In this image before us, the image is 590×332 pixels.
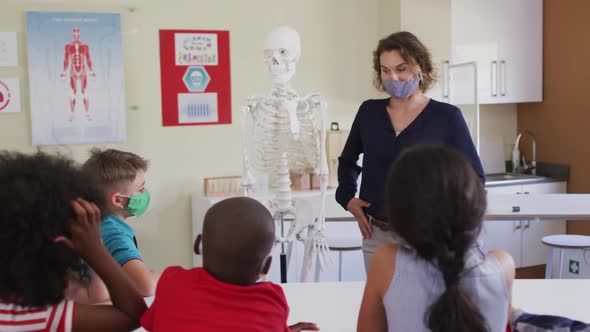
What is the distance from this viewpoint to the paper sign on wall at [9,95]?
12.7ft

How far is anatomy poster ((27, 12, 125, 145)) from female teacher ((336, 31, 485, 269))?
2145 mm

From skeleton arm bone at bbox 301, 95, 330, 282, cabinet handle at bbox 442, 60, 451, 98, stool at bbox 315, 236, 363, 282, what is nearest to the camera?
skeleton arm bone at bbox 301, 95, 330, 282

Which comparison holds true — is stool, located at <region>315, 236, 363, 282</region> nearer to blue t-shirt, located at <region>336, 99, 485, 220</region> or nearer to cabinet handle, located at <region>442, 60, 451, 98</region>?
blue t-shirt, located at <region>336, 99, 485, 220</region>

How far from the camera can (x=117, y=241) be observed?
171 cm

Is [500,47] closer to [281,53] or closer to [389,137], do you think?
[281,53]

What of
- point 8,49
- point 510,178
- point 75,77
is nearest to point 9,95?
point 8,49

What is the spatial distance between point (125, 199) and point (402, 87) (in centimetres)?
102

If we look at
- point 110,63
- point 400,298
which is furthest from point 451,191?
point 110,63

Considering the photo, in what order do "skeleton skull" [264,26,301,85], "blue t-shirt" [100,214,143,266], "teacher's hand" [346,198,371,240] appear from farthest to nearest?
"skeleton skull" [264,26,301,85]
"teacher's hand" [346,198,371,240]
"blue t-shirt" [100,214,143,266]

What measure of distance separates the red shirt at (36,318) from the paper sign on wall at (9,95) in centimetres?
301

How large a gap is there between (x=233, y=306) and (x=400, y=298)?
0.30 meters

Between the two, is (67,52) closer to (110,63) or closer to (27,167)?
(110,63)

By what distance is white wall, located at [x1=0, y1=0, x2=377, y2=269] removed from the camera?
404 cm

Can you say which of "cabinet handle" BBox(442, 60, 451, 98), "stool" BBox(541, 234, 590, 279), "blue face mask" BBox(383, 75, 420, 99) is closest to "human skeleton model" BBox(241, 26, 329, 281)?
"blue face mask" BBox(383, 75, 420, 99)
